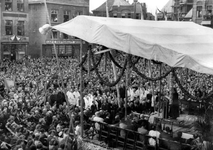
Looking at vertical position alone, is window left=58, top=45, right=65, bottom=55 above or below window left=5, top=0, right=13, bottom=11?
below

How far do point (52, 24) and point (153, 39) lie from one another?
38879 mm

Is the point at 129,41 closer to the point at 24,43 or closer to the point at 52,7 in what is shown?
the point at 24,43

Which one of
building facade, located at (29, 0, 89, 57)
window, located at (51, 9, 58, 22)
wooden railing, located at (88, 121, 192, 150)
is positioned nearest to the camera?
wooden railing, located at (88, 121, 192, 150)

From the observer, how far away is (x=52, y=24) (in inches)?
1927

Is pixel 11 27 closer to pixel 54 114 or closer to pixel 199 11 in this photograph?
pixel 199 11

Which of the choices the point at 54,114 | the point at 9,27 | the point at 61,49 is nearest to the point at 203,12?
the point at 61,49

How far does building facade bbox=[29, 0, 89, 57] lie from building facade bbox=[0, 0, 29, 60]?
2623 mm

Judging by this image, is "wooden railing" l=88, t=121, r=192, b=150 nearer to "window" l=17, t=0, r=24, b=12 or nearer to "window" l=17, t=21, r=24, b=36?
"window" l=17, t=21, r=24, b=36

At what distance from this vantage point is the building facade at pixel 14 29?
4222cm

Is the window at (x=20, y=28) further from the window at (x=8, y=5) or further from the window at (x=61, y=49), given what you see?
the window at (x=61, y=49)

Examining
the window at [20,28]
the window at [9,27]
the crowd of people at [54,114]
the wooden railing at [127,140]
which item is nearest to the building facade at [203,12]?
the window at [20,28]

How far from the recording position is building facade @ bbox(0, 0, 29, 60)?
139 feet

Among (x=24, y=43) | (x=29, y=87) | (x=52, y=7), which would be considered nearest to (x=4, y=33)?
(x=24, y=43)

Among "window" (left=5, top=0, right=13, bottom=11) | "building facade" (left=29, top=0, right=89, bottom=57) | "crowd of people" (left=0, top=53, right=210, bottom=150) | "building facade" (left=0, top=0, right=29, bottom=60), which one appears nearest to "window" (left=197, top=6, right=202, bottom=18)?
"building facade" (left=29, top=0, right=89, bottom=57)
